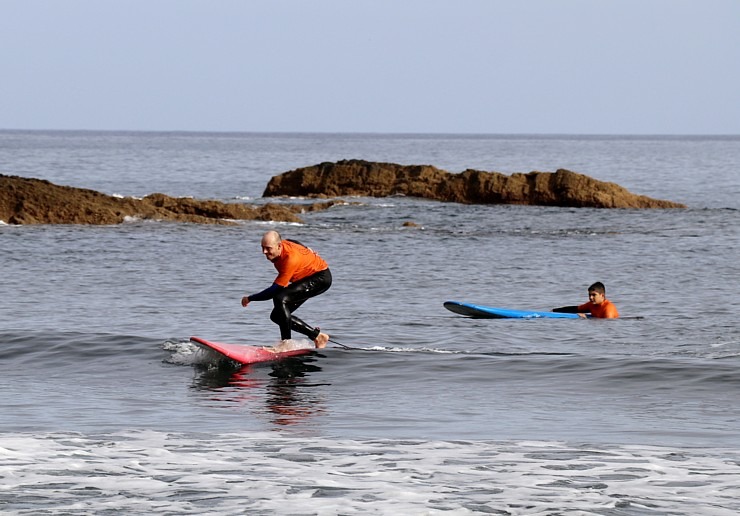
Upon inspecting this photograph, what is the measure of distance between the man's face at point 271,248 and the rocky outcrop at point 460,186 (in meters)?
34.6

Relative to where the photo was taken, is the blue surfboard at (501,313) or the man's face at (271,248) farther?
the blue surfboard at (501,313)

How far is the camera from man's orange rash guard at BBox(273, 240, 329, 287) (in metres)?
14.9

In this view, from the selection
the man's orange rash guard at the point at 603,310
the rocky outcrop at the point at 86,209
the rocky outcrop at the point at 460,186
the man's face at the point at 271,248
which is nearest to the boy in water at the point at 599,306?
the man's orange rash guard at the point at 603,310

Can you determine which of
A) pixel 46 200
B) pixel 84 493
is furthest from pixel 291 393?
pixel 46 200

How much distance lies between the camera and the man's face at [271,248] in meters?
14.2

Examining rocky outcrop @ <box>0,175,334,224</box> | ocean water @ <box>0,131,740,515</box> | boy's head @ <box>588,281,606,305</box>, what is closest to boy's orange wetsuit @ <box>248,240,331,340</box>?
ocean water @ <box>0,131,740,515</box>

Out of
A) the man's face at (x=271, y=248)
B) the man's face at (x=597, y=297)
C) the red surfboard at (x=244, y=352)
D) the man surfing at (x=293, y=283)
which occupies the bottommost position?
the red surfboard at (x=244, y=352)

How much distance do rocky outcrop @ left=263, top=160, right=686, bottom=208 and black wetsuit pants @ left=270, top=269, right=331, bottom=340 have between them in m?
33.5

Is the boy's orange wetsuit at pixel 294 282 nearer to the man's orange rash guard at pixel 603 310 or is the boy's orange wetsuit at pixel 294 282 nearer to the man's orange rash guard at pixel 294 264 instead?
the man's orange rash guard at pixel 294 264

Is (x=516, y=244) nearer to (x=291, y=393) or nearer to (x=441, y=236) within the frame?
(x=441, y=236)

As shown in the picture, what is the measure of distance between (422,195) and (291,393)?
39170 mm

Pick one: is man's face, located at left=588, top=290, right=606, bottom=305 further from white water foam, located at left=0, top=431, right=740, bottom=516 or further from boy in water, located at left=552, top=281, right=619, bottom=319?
white water foam, located at left=0, top=431, right=740, bottom=516

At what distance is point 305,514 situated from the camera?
8.42 metres

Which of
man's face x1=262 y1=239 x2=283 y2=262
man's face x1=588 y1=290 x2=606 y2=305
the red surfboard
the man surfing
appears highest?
man's face x1=262 y1=239 x2=283 y2=262
